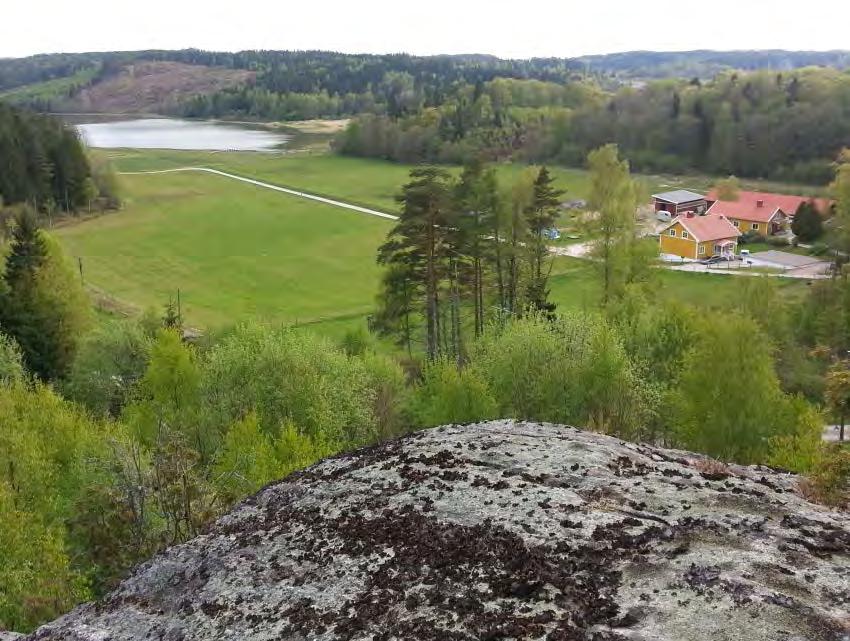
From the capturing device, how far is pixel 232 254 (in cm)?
7875

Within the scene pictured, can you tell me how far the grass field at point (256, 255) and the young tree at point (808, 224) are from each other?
18.6 m

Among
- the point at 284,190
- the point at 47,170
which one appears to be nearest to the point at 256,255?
the point at 47,170

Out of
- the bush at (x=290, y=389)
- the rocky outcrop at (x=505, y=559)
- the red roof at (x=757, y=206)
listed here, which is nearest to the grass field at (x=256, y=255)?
the bush at (x=290, y=389)

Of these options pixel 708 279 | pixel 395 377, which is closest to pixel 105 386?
pixel 395 377

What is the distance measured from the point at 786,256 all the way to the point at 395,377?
175ft

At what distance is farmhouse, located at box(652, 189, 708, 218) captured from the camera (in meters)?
97.2

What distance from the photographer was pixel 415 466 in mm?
17016

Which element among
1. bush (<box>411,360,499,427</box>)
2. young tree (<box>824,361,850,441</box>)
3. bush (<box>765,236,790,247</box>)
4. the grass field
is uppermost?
young tree (<box>824,361,850,441</box>)

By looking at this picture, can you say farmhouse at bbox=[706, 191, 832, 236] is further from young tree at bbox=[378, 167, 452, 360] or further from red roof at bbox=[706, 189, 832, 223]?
young tree at bbox=[378, 167, 452, 360]

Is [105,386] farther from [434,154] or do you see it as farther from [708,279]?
[434,154]

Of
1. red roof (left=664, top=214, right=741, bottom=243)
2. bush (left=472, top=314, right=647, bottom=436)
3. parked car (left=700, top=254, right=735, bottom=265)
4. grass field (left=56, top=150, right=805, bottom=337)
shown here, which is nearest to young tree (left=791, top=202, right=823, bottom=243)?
red roof (left=664, top=214, right=741, bottom=243)

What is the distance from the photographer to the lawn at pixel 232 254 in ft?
208

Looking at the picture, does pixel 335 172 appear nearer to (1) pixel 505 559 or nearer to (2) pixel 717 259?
(2) pixel 717 259

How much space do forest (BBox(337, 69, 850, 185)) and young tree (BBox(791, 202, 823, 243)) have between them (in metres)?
32.7
